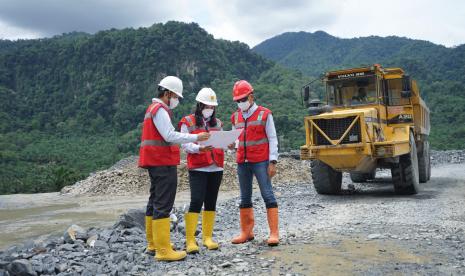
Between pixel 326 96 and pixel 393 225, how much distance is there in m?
4.81

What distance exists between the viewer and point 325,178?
9836mm

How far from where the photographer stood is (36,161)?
157 ft

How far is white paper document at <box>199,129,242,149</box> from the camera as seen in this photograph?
15.4 feet

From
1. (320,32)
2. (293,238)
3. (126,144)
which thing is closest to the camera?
(293,238)

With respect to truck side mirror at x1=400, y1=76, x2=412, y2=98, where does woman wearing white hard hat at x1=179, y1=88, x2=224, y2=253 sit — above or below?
below

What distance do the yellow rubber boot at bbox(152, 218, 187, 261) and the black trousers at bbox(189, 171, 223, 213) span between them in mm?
428

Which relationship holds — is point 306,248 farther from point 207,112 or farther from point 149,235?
point 207,112

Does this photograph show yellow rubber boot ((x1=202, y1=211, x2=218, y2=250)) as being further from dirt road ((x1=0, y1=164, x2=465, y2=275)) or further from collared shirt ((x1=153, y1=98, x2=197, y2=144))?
collared shirt ((x1=153, y1=98, x2=197, y2=144))

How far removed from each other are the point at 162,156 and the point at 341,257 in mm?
2074

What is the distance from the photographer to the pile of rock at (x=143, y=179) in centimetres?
1809

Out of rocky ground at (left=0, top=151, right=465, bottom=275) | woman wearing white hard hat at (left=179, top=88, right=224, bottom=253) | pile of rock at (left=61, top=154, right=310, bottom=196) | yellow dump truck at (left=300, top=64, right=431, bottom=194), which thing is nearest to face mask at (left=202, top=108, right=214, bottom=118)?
woman wearing white hard hat at (left=179, top=88, right=224, bottom=253)

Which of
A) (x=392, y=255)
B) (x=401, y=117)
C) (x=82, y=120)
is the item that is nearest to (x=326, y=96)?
(x=401, y=117)

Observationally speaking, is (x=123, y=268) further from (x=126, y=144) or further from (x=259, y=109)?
(x=126, y=144)

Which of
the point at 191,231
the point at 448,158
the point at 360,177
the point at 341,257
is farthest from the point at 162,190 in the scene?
the point at 448,158
